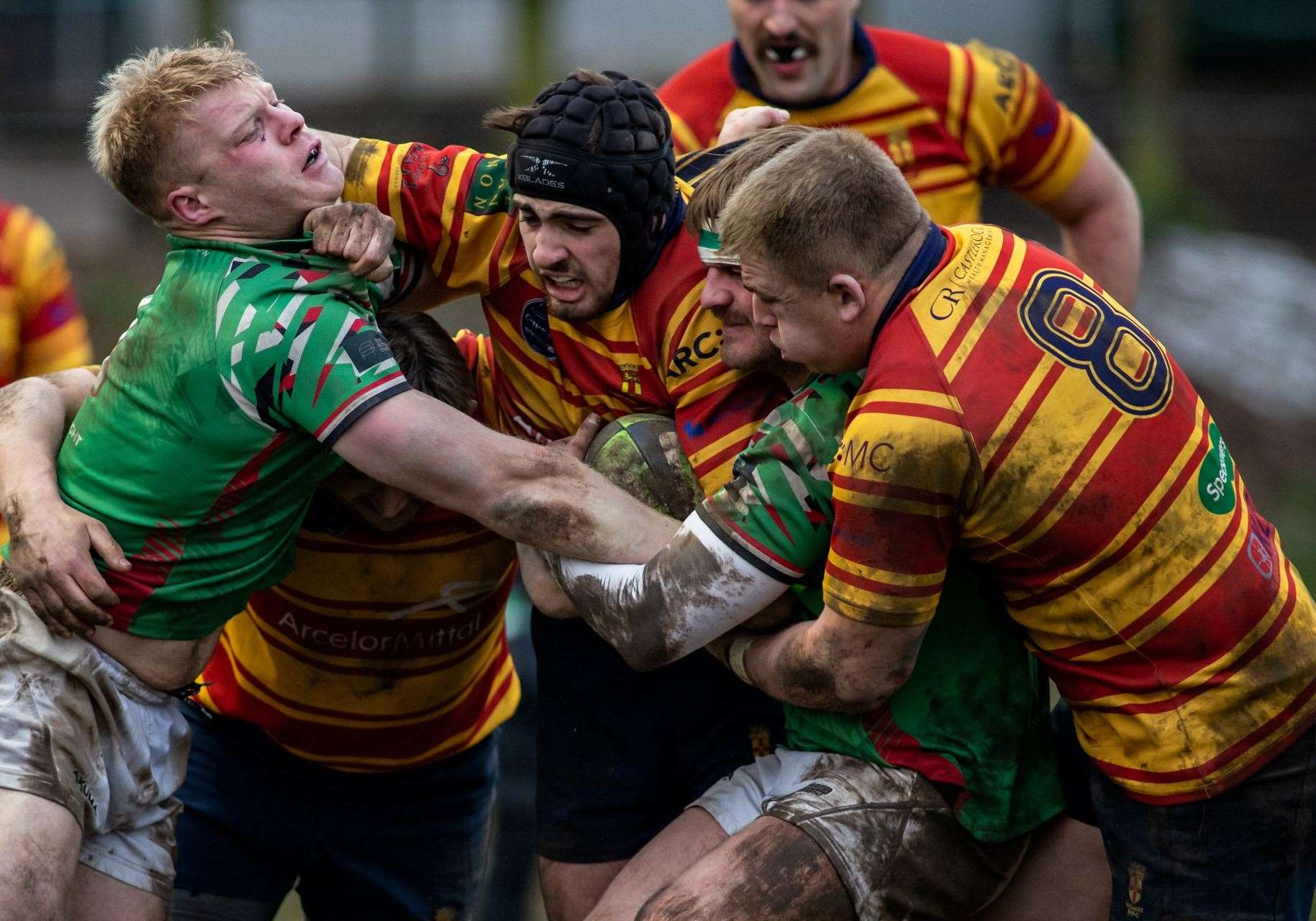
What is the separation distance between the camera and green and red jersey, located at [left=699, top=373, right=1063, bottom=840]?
9.85 feet

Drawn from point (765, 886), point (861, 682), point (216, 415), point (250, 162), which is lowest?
point (765, 886)

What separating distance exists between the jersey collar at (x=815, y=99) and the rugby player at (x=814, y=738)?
5.52ft

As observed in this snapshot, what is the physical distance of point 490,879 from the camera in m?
5.39

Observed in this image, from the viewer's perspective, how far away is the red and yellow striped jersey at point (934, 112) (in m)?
4.86

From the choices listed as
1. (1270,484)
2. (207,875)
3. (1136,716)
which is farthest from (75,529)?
(1270,484)

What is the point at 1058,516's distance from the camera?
283 centimetres

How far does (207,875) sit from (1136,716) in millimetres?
2284

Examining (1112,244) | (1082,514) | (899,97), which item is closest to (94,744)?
(1082,514)

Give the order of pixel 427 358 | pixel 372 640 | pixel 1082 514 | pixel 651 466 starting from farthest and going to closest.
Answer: pixel 372 640 < pixel 427 358 < pixel 651 466 < pixel 1082 514

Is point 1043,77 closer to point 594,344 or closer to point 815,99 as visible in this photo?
point 815,99

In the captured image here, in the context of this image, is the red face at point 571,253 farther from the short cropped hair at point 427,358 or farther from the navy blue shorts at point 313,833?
the navy blue shorts at point 313,833

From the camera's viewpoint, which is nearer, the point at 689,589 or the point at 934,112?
the point at 689,589

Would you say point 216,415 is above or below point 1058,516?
below

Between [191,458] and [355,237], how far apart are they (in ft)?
1.76
